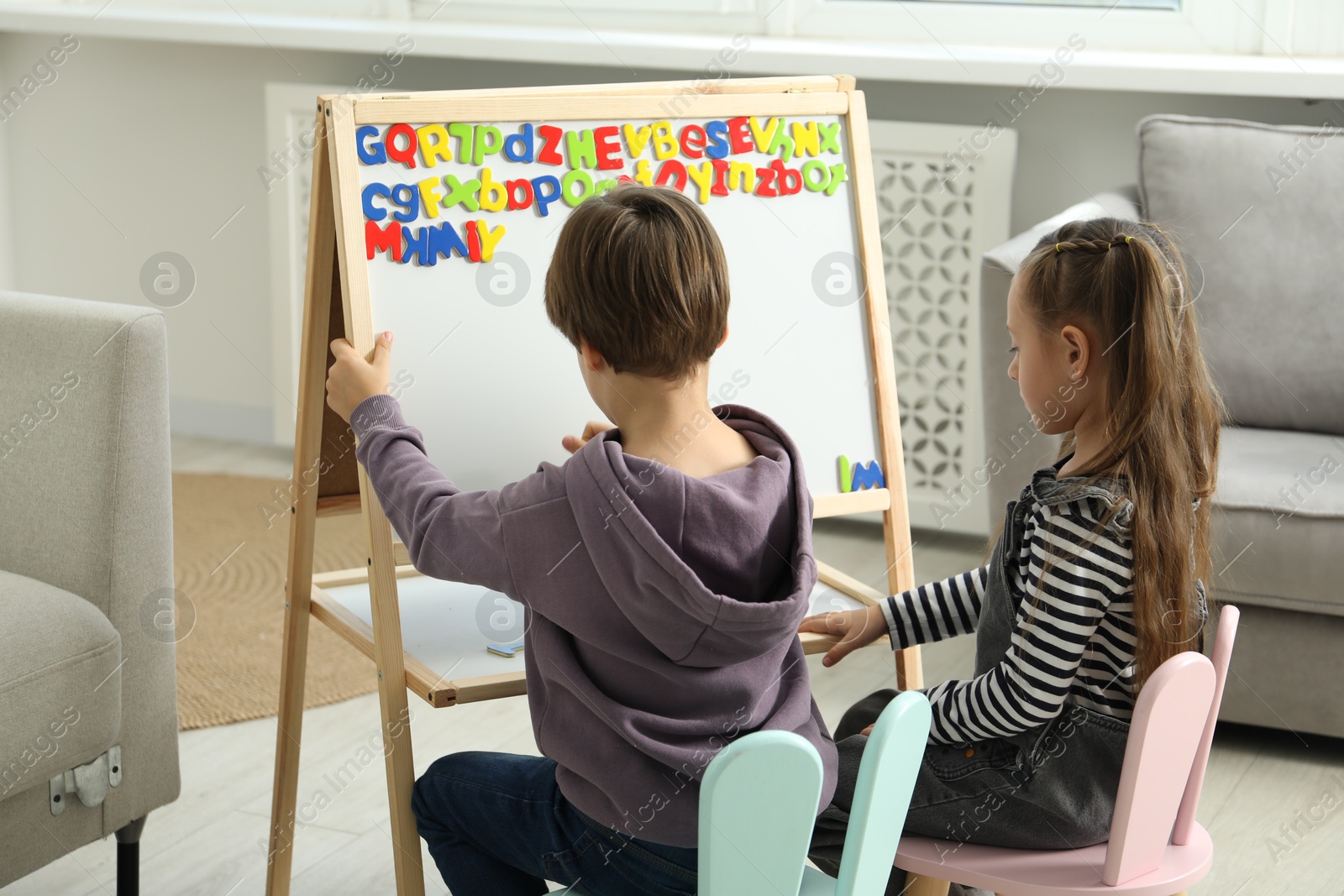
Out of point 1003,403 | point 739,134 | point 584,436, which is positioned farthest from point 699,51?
point 584,436

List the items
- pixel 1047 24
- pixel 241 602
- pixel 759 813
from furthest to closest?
1. pixel 1047 24
2. pixel 241 602
3. pixel 759 813

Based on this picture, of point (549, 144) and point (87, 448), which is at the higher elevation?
point (549, 144)

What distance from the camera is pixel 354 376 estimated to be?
1.14 metres

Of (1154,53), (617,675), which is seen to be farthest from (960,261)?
(617,675)

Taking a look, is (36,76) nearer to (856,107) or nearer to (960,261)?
Answer: (960,261)

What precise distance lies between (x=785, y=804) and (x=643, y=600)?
0.24 metres

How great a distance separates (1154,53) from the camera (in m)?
2.49

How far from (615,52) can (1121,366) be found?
1.85 metres

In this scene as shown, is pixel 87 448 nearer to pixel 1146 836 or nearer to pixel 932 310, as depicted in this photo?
pixel 1146 836

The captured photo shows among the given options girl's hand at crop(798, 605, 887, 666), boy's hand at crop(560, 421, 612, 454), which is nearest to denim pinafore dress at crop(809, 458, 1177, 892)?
girl's hand at crop(798, 605, 887, 666)

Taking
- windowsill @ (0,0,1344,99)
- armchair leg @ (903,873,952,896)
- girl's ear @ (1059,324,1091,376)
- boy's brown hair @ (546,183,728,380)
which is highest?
windowsill @ (0,0,1344,99)

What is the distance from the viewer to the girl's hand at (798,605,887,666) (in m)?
1.22

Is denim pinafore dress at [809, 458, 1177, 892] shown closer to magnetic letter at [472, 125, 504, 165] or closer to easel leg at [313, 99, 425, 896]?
easel leg at [313, 99, 425, 896]

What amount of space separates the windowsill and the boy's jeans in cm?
177
